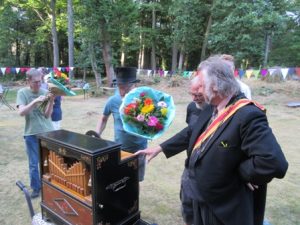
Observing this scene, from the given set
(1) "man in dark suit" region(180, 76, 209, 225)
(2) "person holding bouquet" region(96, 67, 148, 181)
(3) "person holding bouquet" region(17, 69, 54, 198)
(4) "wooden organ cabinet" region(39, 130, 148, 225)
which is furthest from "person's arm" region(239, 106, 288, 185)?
(3) "person holding bouquet" region(17, 69, 54, 198)

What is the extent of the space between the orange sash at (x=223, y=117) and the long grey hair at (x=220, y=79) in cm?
8

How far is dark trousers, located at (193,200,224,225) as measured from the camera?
1623mm

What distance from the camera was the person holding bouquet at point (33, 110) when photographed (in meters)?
3.06

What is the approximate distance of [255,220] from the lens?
1.72 metres

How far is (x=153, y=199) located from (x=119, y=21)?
1412 centimetres

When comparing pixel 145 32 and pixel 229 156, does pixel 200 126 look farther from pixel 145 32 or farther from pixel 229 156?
pixel 145 32

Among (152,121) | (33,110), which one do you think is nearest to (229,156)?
(152,121)

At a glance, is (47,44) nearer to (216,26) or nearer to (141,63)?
(141,63)

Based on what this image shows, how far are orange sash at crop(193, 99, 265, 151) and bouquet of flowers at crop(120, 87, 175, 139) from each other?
778 millimetres

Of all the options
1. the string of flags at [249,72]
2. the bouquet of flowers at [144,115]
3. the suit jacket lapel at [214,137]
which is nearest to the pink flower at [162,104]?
the bouquet of flowers at [144,115]

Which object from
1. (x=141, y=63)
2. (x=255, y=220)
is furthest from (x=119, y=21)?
(x=255, y=220)

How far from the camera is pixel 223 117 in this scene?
152 centimetres

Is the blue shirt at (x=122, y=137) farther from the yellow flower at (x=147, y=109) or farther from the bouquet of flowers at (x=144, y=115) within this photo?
the yellow flower at (x=147, y=109)

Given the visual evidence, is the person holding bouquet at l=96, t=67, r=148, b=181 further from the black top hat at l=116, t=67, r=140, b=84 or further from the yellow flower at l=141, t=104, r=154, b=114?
the yellow flower at l=141, t=104, r=154, b=114
